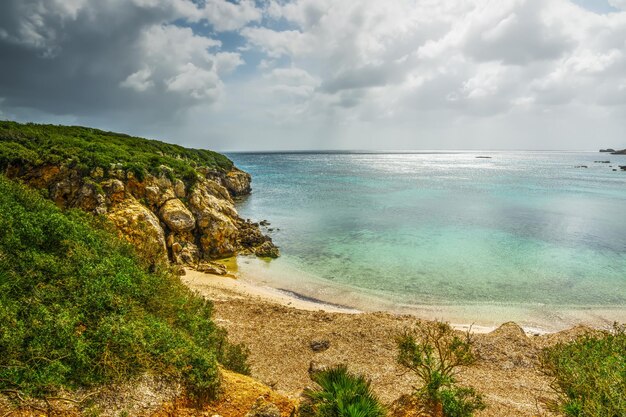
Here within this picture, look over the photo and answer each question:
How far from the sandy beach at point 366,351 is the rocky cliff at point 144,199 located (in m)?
9.25

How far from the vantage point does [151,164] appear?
112 ft

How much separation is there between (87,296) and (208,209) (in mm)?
25233

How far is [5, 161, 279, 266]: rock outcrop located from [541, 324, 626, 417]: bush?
21776 mm

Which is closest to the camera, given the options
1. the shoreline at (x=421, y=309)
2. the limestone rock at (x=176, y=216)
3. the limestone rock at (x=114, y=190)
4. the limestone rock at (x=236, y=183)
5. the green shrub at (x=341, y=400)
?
the green shrub at (x=341, y=400)

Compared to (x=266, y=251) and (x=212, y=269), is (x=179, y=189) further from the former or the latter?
(x=266, y=251)

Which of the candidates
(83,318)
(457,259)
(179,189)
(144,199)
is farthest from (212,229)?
(457,259)

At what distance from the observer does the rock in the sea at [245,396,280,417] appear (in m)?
8.19

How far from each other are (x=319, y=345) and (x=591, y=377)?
36.7 ft

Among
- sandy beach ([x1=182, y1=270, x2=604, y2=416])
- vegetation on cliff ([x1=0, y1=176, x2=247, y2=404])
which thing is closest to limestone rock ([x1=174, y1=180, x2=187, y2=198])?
sandy beach ([x1=182, y1=270, x2=604, y2=416])

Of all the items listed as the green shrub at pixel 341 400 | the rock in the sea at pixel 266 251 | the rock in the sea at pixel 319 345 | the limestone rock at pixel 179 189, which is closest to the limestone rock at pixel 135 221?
the limestone rock at pixel 179 189

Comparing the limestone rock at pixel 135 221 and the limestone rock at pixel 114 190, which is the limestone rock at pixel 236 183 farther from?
the limestone rock at pixel 135 221

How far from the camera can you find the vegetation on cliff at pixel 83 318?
7.45 metres

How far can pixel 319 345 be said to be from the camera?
16891 mm

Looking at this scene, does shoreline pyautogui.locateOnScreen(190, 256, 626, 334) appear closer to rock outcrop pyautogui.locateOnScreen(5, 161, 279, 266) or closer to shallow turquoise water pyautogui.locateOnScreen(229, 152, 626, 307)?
shallow turquoise water pyautogui.locateOnScreen(229, 152, 626, 307)
